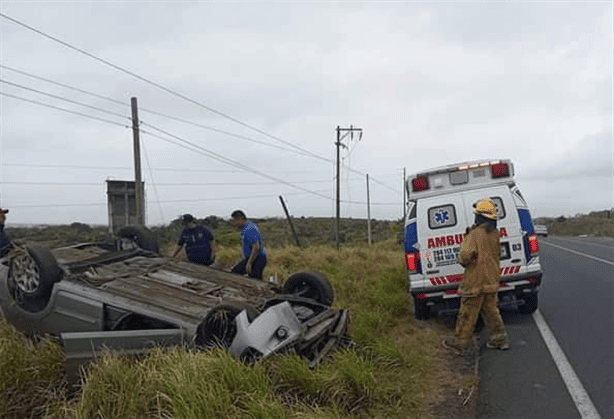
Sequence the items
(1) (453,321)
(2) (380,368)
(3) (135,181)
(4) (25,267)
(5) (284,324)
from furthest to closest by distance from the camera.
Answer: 1. (3) (135,181)
2. (1) (453,321)
3. (4) (25,267)
4. (2) (380,368)
5. (5) (284,324)

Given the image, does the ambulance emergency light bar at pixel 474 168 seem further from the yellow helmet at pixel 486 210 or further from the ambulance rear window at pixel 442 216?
the yellow helmet at pixel 486 210

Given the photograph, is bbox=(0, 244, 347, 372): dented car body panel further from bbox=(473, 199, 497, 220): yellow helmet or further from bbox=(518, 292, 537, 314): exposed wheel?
bbox=(518, 292, 537, 314): exposed wheel

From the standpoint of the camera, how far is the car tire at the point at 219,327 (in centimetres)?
470

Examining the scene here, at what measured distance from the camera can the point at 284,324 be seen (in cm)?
477

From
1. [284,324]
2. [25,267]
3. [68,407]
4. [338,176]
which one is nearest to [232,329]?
[284,324]

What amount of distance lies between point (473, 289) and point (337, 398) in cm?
263

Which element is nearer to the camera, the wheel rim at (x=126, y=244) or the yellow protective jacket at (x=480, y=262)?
the yellow protective jacket at (x=480, y=262)

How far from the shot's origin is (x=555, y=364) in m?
5.63

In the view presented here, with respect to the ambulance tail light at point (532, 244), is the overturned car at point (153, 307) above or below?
below

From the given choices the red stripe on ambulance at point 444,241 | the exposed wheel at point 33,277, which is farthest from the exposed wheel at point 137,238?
the red stripe on ambulance at point 444,241

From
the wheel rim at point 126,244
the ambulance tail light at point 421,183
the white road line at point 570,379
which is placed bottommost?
the white road line at point 570,379

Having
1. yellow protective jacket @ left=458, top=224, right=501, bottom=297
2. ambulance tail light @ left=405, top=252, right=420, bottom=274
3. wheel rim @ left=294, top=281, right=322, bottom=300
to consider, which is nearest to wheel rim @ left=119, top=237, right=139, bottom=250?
wheel rim @ left=294, top=281, right=322, bottom=300

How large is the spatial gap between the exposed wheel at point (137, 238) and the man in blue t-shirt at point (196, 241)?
126 cm

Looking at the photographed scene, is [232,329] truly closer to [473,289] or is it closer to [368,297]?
[473,289]
